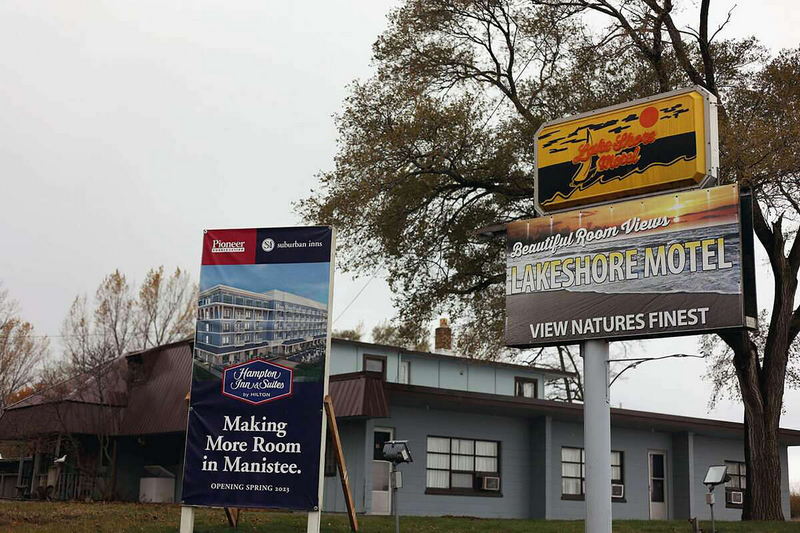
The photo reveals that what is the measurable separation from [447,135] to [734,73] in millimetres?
7760

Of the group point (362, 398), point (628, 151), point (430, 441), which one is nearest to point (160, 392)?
point (430, 441)

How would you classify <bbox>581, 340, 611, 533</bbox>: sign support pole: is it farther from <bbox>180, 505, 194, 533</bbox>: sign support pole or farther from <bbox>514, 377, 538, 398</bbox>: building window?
<bbox>514, 377, 538, 398</bbox>: building window

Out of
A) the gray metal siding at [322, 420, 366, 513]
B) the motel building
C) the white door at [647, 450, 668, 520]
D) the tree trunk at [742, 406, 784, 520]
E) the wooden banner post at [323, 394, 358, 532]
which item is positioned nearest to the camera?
the wooden banner post at [323, 394, 358, 532]

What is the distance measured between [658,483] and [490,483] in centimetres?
859

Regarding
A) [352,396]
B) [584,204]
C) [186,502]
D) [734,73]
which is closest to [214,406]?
[186,502]

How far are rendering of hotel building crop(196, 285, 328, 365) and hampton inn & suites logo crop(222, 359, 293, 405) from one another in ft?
0.49

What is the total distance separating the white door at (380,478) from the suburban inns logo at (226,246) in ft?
42.4

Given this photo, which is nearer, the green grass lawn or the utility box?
the green grass lawn

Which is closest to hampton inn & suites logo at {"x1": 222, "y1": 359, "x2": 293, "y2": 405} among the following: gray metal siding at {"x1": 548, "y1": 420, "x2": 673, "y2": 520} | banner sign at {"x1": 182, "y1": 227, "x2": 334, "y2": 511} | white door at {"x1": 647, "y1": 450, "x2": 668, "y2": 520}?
banner sign at {"x1": 182, "y1": 227, "x2": 334, "y2": 511}

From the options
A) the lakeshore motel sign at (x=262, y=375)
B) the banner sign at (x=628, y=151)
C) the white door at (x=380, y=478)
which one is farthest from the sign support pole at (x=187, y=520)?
the white door at (x=380, y=478)

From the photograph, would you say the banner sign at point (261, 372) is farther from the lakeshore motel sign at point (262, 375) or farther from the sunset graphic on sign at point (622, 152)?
the sunset graphic on sign at point (622, 152)

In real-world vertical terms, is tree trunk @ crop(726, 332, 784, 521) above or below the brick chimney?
below

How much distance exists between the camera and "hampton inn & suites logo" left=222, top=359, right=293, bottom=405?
13672 mm

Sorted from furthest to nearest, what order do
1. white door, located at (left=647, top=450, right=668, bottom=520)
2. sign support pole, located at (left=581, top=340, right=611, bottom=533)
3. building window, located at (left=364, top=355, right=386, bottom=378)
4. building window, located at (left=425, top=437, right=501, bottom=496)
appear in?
1. white door, located at (left=647, top=450, right=668, bottom=520)
2. building window, located at (left=364, top=355, right=386, bottom=378)
3. building window, located at (left=425, top=437, right=501, bottom=496)
4. sign support pole, located at (left=581, top=340, right=611, bottom=533)
